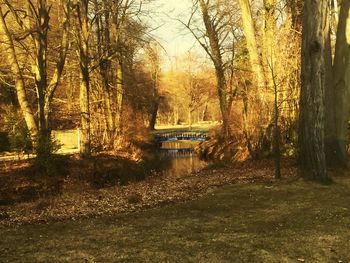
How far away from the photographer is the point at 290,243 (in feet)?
19.7

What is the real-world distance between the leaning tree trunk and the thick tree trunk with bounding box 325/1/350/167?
206cm

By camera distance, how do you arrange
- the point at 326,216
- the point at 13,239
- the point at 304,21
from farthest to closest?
the point at 304,21 → the point at 326,216 → the point at 13,239

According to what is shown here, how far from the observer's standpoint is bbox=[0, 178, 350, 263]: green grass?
555 cm

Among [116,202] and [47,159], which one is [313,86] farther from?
[47,159]

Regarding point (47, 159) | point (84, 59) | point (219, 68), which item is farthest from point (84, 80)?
point (219, 68)

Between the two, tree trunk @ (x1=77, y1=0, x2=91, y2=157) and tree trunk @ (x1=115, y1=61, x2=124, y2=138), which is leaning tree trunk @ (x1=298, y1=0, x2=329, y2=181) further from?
tree trunk @ (x1=115, y1=61, x2=124, y2=138)

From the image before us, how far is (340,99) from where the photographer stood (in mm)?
13000

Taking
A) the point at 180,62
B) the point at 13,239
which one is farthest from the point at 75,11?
the point at 180,62

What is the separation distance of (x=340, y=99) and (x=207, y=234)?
8.32 meters

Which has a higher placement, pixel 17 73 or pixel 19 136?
pixel 17 73

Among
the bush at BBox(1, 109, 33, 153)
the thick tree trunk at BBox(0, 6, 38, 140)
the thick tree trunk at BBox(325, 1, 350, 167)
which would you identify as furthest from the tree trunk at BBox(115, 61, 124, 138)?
the thick tree trunk at BBox(325, 1, 350, 167)

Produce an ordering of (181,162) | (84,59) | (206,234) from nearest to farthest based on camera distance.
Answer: (206,234)
(84,59)
(181,162)

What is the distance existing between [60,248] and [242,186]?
636 cm

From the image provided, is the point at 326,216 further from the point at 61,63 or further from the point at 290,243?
the point at 61,63
